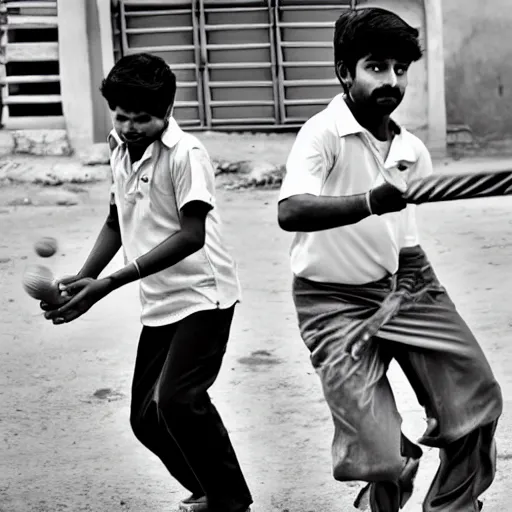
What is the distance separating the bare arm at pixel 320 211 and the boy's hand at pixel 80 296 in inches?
22.2

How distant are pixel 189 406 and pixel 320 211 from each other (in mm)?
799

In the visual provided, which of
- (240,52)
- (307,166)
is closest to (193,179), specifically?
(307,166)

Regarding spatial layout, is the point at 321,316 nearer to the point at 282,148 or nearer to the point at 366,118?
the point at 366,118

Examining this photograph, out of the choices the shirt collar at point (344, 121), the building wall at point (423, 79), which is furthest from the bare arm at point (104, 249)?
the building wall at point (423, 79)

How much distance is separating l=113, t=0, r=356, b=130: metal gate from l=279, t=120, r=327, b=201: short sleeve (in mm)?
7651

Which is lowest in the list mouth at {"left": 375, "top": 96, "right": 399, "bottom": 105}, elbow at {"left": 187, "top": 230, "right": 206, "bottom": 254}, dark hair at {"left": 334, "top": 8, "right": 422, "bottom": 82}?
elbow at {"left": 187, "top": 230, "right": 206, "bottom": 254}

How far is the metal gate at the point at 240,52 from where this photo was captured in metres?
10.8

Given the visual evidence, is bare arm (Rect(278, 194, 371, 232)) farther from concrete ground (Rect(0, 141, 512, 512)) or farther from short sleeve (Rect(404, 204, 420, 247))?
concrete ground (Rect(0, 141, 512, 512))

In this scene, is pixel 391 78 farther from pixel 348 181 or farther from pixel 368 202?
pixel 368 202

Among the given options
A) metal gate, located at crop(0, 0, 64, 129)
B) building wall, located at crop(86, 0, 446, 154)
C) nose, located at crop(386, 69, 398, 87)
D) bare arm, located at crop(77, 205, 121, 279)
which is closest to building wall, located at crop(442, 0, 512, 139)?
building wall, located at crop(86, 0, 446, 154)

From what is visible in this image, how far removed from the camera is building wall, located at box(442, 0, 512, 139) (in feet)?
34.6

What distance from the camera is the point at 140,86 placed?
11.5 feet

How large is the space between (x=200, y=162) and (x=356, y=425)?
0.84m

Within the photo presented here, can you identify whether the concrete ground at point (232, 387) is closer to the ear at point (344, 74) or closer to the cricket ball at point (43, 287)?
the cricket ball at point (43, 287)
